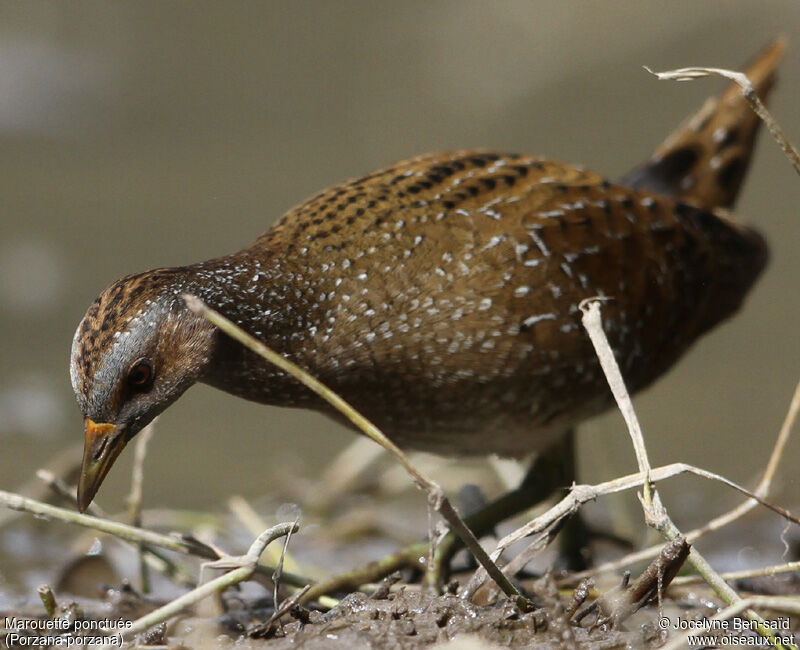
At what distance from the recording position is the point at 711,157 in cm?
493

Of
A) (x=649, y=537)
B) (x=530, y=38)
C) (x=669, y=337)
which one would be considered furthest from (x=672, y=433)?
(x=530, y=38)

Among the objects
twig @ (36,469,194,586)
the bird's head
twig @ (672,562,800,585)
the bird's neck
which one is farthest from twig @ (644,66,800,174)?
twig @ (36,469,194,586)

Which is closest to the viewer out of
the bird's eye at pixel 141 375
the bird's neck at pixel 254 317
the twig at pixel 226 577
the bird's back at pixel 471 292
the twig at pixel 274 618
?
the twig at pixel 226 577

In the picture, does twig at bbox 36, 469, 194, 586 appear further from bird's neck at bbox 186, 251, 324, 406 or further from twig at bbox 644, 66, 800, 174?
twig at bbox 644, 66, 800, 174

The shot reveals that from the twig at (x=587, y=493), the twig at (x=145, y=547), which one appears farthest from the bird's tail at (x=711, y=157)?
the twig at (x=145, y=547)

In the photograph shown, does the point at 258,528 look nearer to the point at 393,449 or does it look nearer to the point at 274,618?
the point at 274,618

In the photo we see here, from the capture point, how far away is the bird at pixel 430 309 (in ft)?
11.2

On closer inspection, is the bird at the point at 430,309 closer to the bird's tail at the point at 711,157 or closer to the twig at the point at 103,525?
the twig at the point at 103,525

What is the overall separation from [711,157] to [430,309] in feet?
5.53

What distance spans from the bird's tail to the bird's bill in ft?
7.86

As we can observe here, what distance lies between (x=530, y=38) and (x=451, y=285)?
219 inches

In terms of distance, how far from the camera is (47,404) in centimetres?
638

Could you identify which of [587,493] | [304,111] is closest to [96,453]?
[587,493]

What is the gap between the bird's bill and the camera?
338 cm
